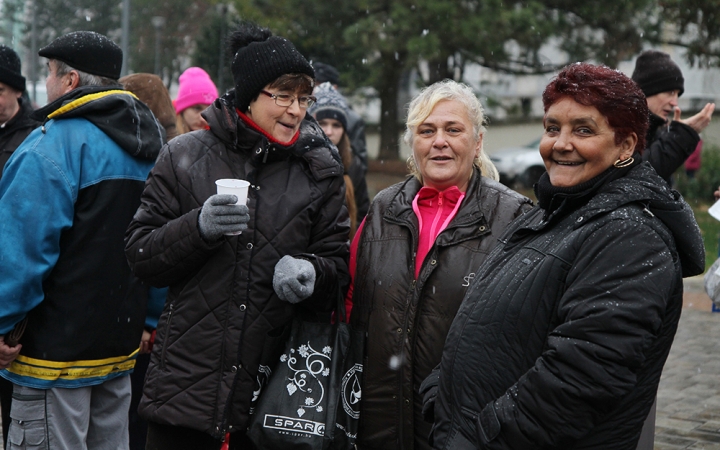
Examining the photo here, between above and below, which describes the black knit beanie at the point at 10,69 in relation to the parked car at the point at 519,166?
above

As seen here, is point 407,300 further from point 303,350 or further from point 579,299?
point 579,299

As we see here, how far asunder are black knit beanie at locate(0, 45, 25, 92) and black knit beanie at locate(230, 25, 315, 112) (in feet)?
6.04

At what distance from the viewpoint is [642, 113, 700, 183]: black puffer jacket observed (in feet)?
15.8

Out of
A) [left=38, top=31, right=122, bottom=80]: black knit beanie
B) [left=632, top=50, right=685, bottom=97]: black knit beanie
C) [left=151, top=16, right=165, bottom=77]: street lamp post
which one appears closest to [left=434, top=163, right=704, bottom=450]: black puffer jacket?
[left=38, top=31, right=122, bottom=80]: black knit beanie

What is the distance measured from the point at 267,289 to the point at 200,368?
40 centimetres

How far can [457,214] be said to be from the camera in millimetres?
3471

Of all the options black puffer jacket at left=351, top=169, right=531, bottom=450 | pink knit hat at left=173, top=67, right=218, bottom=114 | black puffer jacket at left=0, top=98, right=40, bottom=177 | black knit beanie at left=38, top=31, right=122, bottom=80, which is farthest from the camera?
pink knit hat at left=173, top=67, right=218, bottom=114

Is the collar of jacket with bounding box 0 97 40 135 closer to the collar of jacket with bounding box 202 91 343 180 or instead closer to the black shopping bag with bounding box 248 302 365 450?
the collar of jacket with bounding box 202 91 343 180

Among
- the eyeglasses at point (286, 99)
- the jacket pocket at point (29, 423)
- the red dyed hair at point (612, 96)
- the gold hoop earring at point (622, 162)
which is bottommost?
the jacket pocket at point (29, 423)

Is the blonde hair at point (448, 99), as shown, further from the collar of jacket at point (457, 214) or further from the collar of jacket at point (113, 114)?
the collar of jacket at point (113, 114)

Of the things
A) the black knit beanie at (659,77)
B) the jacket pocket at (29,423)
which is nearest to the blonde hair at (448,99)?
the black knit beanie at (659,77)

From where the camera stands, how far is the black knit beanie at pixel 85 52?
3998 mm

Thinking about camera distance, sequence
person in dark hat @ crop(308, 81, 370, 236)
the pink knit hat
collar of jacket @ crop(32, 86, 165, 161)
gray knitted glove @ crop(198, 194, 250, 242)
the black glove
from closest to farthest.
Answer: the black glove, gray knitted glove @ crop(198, 194, 250, 242), collar of jacket @ crop(32, 86, 165, 161), the pink knit hat, person in dark hat @ crop(308, 81, 370, 236)

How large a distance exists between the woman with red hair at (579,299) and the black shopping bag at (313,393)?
2.41ft
